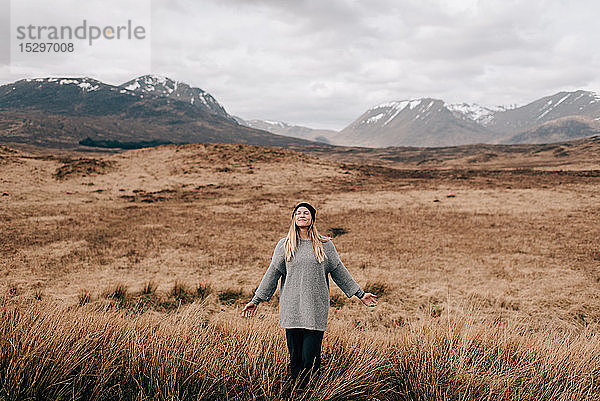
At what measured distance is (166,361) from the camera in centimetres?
282

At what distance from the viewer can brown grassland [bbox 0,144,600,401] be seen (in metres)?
2.79

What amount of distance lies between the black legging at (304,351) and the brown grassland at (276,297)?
5.1 inches

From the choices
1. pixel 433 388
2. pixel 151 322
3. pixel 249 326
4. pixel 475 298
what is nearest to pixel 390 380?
pixel 433 388

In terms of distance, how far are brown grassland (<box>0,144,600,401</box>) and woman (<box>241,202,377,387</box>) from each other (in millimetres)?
236

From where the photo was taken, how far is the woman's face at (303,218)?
3.02 meters

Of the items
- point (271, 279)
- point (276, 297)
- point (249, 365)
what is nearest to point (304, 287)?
point (271, 279)

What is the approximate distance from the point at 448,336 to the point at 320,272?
1.75 m

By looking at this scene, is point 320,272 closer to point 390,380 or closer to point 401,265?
point 390,380

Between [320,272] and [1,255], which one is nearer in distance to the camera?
[320,272]

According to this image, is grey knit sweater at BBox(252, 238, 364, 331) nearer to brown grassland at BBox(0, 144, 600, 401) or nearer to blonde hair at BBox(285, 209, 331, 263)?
blonde hair at BBox(285, 209, 331, 263)

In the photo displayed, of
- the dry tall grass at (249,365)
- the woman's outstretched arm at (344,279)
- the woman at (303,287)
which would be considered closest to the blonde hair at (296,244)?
the woman at (303,287)

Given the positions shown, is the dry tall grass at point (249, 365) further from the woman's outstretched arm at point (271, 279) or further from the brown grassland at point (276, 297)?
the woman's outstretched arm at point (271, 279)

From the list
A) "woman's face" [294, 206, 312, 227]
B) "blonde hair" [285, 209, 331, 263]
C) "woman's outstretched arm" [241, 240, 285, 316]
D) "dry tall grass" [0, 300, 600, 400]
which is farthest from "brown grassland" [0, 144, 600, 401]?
"woman's face" [294, 206, 312, 227]

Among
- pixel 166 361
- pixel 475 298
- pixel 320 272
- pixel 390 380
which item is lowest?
pixel 475 298
